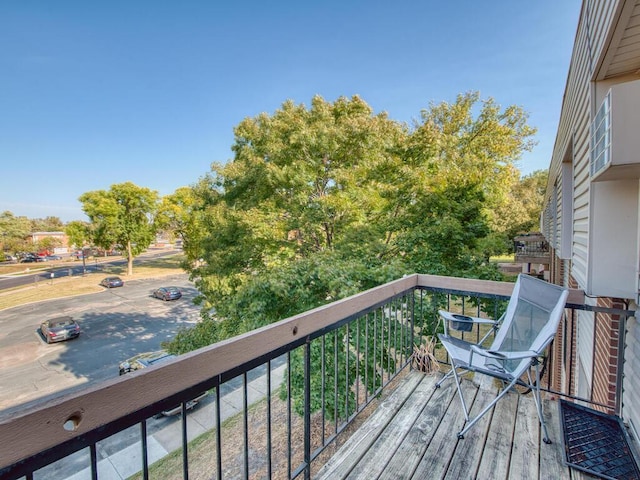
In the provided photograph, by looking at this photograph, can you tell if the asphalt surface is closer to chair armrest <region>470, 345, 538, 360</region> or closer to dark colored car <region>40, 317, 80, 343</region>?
dark colored car <region>40, 317, 80, 343</region>

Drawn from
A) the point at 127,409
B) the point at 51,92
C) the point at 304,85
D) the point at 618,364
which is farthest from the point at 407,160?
the point at 51,92

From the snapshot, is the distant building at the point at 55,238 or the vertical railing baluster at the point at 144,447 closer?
the vertical railing baluster at the point at 144,447

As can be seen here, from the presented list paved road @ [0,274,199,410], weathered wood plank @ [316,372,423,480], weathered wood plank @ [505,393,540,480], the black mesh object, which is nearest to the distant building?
paved road @ [0,274,199,410]

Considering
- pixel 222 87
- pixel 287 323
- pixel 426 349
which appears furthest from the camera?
pixel 222 87

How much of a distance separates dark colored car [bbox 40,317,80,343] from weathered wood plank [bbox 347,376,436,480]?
46.9 ft

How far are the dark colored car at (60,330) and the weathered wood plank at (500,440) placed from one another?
1481 centimetres

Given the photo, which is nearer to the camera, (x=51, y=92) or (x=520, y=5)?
(x=520, y=5)

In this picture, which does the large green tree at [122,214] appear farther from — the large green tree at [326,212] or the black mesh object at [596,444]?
the black mesh object at [596,444]

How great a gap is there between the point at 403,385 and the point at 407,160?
6503mm

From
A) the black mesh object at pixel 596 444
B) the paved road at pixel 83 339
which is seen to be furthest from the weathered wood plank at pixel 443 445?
the paved road at pixel 83 339

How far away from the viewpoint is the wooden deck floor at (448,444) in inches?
62.1

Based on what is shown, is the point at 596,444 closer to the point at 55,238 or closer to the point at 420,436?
the point at 420,436

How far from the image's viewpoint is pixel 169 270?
27.6 meters

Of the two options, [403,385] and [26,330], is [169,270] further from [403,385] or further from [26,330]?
[403,385]
